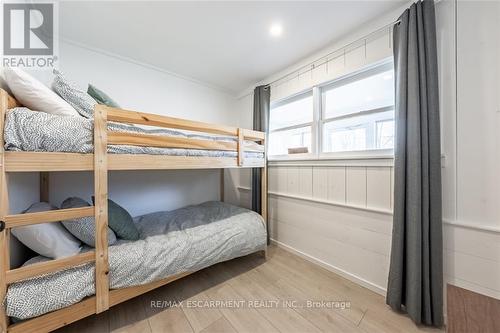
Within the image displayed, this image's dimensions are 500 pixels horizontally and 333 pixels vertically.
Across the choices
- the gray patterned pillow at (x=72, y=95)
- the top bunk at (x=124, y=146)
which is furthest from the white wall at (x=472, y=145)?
the gray patterned pillow at (x=72, y=95)

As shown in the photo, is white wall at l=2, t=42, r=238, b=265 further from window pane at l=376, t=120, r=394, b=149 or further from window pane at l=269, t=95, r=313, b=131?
Answer: window pane at l=376, t=120, r=394, b=149

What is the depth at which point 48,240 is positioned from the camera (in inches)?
41.8

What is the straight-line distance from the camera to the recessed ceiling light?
1674 millimetres

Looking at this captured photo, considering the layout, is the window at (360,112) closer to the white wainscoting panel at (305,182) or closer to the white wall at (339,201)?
the white wall at (339,201)

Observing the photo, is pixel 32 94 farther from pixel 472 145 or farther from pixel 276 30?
pixel 472 145

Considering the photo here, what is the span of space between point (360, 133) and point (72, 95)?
2332 mm

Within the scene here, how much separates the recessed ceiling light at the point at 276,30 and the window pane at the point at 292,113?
80 centimetres

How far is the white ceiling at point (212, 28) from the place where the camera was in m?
1.49

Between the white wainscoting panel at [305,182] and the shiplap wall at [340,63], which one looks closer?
the shiplap wall at [340,63]

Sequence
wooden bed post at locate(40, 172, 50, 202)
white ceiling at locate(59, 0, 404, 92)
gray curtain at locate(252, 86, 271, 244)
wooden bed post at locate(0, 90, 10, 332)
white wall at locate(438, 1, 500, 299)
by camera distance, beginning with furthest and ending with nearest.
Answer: gray curtain at locate(252, 86, 271, 244) → wooden bed post at locate(40, 172, 50, 202) → white ceiling at locate(59, 0, 404, 92) → white wall at locate(438, 1, 500, 299) → wooden bed post at locate(0, 90, 10, 332)

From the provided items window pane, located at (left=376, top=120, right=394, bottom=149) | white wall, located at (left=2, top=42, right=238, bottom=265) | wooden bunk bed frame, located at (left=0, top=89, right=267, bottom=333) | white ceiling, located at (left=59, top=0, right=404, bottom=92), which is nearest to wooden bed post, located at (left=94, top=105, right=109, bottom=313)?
wooden bunk bed frame, located at (left=0, top=89, right=267, bottom=333)

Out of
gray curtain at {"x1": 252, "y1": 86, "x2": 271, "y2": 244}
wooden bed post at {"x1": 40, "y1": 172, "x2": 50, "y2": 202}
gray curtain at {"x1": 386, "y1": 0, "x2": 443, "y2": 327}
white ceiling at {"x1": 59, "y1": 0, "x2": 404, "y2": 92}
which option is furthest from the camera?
gray curtain at {"x1": 252, "y1": 86, "x2": 271, "y2": 244}

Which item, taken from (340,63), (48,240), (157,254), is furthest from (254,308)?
(340,63)

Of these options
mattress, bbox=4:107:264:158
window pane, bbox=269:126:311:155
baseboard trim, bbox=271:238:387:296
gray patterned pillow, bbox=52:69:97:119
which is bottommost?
baseboard trim, bbox=271:238:387:296
